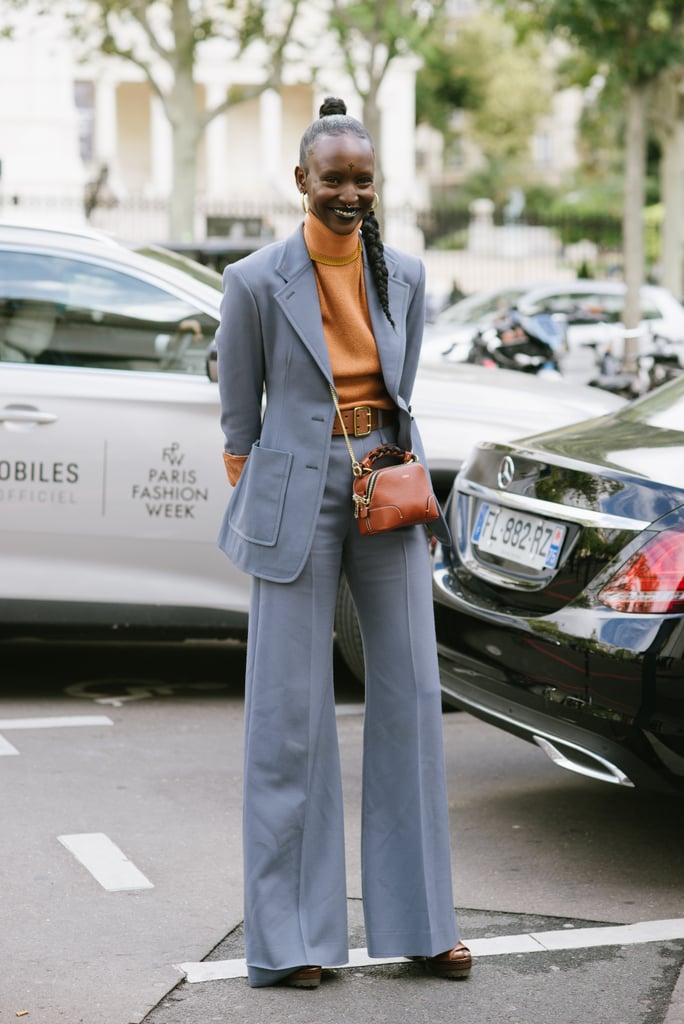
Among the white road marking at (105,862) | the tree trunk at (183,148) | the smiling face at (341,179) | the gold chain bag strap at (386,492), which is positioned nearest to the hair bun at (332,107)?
the smiling face at (341,179)

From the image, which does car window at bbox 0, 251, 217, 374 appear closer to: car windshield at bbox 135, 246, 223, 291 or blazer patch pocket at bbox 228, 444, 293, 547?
car windshield at bbox 135, 246, 223, 291

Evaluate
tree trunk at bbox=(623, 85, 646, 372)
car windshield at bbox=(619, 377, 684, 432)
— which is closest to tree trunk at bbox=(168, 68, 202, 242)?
tree trunk at bbox=(623, 85, 646, 372)

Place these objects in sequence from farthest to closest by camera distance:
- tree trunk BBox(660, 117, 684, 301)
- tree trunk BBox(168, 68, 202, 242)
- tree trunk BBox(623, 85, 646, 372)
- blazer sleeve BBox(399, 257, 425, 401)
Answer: tree trunk BBox(660, 117, 684, 301) → tree trunk BBox(168, 68, 202, 242) → tree trunk BBox(623, 85, 646, 372) → blazer sleeve BBox(399, 257, 425, 401)

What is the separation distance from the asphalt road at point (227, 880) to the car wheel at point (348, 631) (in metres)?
0.20

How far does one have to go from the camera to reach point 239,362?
11.4ft

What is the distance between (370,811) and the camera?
361 cm

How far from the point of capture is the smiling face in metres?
3.34

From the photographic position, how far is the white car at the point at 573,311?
19234 mm

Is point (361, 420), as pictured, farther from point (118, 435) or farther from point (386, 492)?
point (118, 435)

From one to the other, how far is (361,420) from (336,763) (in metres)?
0.77

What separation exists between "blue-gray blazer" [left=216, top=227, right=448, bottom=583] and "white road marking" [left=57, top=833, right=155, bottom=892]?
3.79 ft

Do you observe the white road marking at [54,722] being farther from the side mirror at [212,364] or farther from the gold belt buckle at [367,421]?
the gold belt buckle at [367,421]

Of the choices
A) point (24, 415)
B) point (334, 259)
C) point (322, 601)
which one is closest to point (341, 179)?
point (334, 259)

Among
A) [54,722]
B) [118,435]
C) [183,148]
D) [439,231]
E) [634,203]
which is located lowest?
[54,722]
